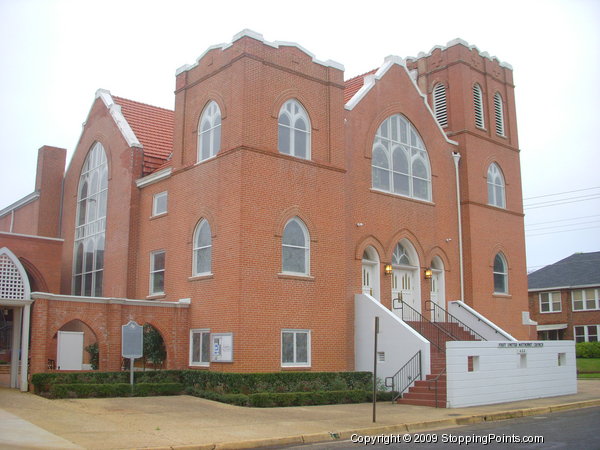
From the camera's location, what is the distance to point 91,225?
2991 centimetres

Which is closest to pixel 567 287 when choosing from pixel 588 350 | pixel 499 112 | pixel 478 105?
pixel 588 350

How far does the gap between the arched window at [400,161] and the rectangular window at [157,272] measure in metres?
8.10

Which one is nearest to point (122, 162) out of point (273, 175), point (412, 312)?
point (273, 175)

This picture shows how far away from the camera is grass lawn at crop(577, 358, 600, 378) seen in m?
36.3

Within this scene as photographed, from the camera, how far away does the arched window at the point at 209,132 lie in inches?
904

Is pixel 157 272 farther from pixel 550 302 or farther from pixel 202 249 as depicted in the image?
pixel 550 302

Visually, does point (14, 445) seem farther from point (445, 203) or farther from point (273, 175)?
point (445, 203)

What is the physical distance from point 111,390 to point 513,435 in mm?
10935

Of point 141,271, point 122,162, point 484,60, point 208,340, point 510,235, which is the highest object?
point 484,60

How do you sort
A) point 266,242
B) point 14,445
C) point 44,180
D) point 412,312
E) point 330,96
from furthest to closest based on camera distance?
point 44,180 → point 412,312 → point 330,96 → point 266,242 → point 14,445

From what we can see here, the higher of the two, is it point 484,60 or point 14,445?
point 484,60

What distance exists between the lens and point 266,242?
21172 millimetres

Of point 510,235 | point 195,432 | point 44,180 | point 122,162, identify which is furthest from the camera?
point 44,180

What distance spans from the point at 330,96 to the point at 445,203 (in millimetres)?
7385
